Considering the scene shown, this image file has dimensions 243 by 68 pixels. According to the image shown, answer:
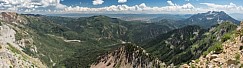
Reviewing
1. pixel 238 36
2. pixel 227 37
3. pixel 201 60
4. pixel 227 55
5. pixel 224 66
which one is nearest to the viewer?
pixel 224 66

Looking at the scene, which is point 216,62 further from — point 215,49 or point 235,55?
point 215,49

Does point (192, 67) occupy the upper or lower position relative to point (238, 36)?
lower

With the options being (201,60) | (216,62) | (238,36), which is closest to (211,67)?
(216,62)

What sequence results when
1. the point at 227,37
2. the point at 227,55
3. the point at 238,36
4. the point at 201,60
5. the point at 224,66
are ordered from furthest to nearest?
the point at 227,37
the point at 238,36
the point at 201,60
the point at 227,55
the point at 224,66

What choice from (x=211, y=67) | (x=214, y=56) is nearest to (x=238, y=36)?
(x=214, y=56)

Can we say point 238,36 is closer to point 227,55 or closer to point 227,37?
point 227,37

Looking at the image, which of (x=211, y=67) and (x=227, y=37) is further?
(x=227, y=37)
